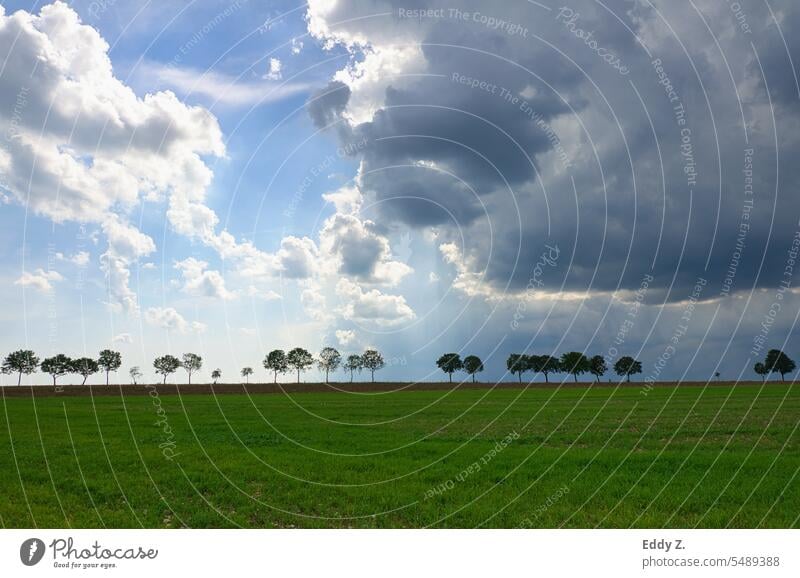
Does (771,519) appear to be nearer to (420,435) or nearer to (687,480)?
(687,480)

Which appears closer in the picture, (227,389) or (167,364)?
(227,389)

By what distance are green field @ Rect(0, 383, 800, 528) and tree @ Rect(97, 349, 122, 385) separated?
475 ft

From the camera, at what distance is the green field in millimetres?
14812

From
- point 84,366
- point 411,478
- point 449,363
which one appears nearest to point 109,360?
point 84,366

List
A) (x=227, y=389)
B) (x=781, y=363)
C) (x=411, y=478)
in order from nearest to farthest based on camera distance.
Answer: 1. (x=411, y=478)
2. (x=227, y=389)
3. (x=781, y=363)

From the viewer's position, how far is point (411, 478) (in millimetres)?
19219

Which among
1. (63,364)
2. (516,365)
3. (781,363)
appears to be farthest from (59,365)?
(781,363)

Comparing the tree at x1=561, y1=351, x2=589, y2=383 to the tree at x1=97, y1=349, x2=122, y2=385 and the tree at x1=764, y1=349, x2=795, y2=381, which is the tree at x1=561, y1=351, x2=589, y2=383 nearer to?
the tree at x1=764, y1=349, x2=795, y2=381

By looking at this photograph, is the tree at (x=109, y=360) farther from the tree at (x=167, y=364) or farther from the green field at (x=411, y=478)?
the green field at (x=411, y=478)

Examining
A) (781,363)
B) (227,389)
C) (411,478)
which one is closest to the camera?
(411,478)

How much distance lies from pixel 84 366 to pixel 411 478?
175450 mm

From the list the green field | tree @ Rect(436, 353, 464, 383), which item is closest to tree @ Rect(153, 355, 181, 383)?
tree @ Rect(436, 353, 464, 383)

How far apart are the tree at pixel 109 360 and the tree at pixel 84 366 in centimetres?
176

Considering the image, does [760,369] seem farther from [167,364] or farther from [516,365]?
[167,364]
